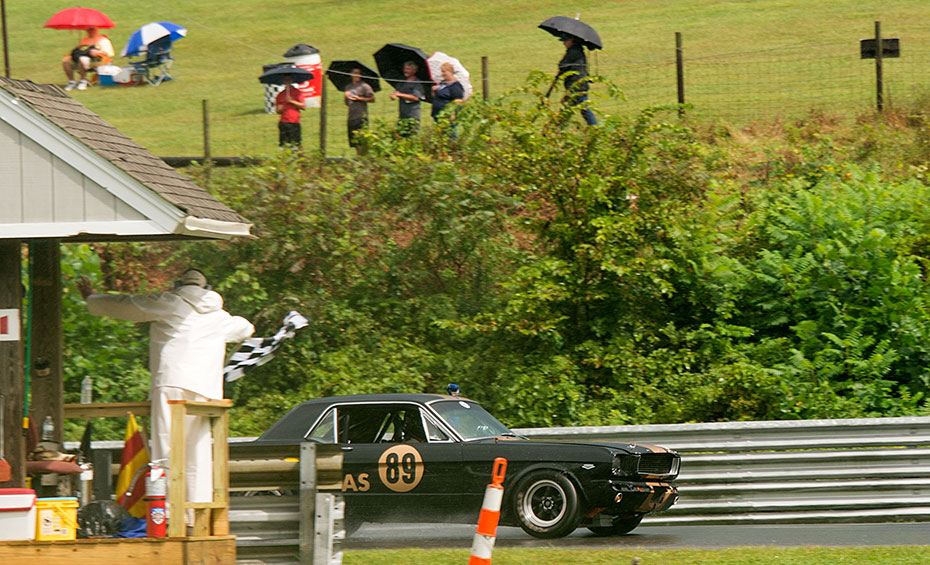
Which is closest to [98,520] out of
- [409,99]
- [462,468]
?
[462,468]

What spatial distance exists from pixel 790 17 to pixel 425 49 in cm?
1331

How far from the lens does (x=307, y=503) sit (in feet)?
27.9

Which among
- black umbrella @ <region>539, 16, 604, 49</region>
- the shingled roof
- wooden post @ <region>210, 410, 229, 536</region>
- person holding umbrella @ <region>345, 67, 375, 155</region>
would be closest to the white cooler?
wooden post @ <region>210, 410, 229, 536</region>

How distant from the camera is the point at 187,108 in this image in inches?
1436

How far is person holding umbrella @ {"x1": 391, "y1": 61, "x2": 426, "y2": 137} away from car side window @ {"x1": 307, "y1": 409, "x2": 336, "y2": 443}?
8.98 metres

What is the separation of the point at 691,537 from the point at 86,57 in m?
32.1

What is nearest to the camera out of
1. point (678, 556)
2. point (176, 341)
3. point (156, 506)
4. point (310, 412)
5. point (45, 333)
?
point (156, 506)

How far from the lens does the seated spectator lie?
127 ft

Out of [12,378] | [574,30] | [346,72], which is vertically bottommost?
[12,378]

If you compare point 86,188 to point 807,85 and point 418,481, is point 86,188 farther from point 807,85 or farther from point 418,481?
point 807,85

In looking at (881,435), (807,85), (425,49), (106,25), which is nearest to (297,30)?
(425,49)

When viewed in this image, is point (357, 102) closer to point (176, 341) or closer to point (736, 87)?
point (736, 87)

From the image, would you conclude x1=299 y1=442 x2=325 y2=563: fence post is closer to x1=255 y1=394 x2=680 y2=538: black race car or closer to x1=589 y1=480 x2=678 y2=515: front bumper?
x1=255 y1=394 x2=680 y2=538: black race car

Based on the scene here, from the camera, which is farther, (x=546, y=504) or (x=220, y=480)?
(x=546, y=504)
